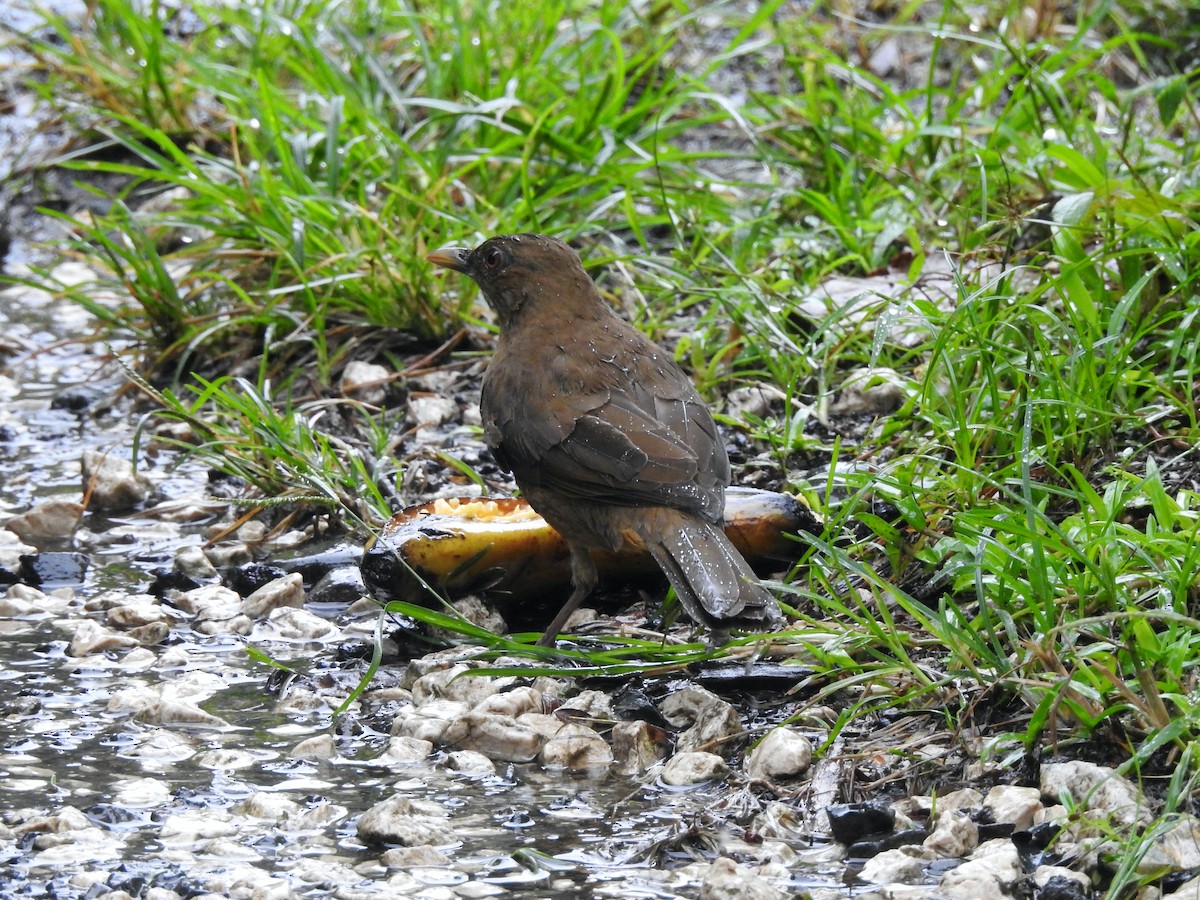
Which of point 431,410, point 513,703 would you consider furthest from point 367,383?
point 513,703

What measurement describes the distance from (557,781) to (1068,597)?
4.34 feet

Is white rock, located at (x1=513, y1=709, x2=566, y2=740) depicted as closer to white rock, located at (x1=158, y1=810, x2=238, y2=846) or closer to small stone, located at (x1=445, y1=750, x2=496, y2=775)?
small stone, located at (x1=445, y1=750, x2=496, y2=775)

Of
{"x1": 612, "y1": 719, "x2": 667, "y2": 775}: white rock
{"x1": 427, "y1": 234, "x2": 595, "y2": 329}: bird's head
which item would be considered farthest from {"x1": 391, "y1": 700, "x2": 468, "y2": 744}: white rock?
{"x1": 427, "y1": 234, "x2": 595, "y2": 329}: bird's head

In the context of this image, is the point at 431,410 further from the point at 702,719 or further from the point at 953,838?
the point at 953,838

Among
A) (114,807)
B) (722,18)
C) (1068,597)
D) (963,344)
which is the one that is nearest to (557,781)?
(114,807)

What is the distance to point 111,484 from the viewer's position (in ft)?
18.5

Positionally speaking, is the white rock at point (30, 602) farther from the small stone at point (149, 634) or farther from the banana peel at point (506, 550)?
the banana peel at point (506, 550)

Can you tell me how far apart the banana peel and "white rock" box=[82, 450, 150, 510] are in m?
1.47

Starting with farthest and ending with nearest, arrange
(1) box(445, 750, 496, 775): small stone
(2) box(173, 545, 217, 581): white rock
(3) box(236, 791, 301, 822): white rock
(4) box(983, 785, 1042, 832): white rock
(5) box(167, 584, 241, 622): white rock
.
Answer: (2) box(173, 545, 217, 581): white rock → (5) box(167, 584, 241, 622): white rock → (1) box(445, 750, 496, 775): small stone → (3) box(236, 791, 301, 822): white rock → (4) box(983, 785, 1042, 832): white rock

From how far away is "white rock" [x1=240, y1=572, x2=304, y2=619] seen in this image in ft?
15.5

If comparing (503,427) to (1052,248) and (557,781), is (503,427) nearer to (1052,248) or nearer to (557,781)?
(557,781)

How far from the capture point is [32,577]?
197 inches

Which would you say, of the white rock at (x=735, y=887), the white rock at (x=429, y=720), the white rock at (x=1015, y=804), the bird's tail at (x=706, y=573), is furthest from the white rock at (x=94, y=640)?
the white rock at (x=1015, y=804)

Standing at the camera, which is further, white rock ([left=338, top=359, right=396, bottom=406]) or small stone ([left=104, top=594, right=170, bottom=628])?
white rock ([left=338, top=359, right=396, bottom=406])
